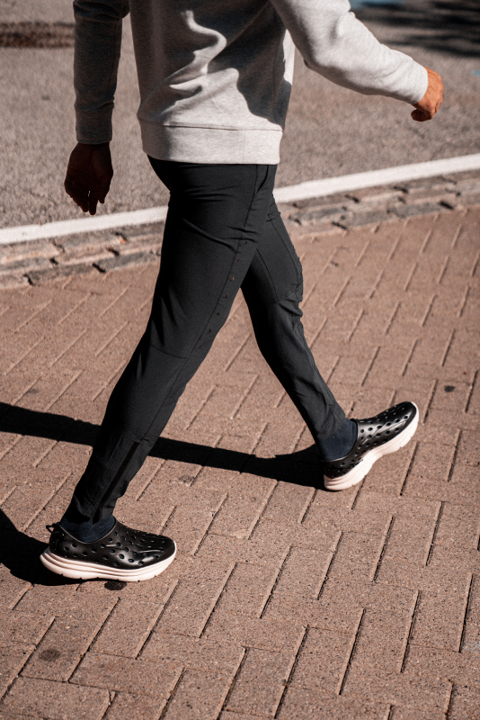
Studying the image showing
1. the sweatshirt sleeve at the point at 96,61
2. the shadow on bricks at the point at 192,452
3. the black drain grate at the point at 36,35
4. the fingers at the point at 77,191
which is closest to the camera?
the sweatshirt sleeve at the point at 96,61

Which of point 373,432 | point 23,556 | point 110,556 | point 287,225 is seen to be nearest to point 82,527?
point 110,556

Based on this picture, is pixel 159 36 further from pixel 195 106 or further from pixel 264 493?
pixel 264 493

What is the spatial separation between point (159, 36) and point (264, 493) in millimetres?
1608

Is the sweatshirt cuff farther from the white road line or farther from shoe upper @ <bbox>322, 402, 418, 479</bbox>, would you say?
the white road line

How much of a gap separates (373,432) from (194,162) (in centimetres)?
133

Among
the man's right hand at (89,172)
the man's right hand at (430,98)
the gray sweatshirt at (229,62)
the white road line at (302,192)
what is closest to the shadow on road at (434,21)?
the white road line at (302,192)

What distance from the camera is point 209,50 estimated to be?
1.95 meters

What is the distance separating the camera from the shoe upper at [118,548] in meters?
2.41

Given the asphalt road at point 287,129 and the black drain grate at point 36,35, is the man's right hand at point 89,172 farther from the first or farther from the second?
the black drain grate at point 36,35

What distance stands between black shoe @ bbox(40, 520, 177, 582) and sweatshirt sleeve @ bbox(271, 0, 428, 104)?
147cm

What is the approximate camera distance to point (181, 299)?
2.23m

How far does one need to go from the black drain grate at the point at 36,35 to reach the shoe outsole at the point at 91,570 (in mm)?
7688

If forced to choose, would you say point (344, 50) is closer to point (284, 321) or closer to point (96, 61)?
point (96, 61)

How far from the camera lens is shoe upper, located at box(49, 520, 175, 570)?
7.92 ft
